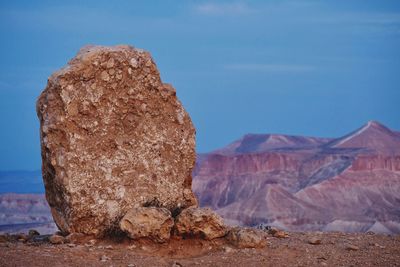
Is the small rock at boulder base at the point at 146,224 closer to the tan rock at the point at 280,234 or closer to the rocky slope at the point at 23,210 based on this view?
the tan rock at the point at 280,234

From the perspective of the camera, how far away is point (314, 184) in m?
124

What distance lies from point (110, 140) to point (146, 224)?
1.87 metres

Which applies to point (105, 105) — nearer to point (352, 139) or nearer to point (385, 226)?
point (385, 226)

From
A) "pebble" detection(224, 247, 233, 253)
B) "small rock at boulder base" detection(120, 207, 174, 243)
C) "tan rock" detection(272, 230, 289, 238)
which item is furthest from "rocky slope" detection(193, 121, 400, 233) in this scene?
"small rock at boulder base" detection(120, 207, 174, 243)

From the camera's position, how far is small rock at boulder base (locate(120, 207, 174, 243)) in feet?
49.5

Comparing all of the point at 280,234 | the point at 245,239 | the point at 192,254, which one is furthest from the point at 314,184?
→ the point at 192,254

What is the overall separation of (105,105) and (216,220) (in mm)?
3103

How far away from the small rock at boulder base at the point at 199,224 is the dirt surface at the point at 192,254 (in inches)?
6.1

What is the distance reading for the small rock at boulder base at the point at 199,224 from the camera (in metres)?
15.3

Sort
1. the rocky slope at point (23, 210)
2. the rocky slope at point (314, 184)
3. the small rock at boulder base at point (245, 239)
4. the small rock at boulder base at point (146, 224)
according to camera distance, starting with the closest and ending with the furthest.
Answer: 1. the small rock at boulder base at point (146, 224)
2. the small rock at boulder base at point (245, 239)
3. the rocky slope at point (23, 210)
4. the rocky slope at point (314, 184)

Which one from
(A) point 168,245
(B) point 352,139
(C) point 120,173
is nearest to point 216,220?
(A) point 168,245

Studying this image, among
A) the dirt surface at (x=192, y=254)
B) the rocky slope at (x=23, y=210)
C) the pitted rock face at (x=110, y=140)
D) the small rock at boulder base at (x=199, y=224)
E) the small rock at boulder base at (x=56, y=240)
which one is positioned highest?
the pitted rock face at (x=110, y=140)

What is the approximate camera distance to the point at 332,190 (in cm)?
12106

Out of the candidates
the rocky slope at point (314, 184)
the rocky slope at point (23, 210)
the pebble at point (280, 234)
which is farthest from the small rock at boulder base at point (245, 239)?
the rocky slope at point (23, 210)
